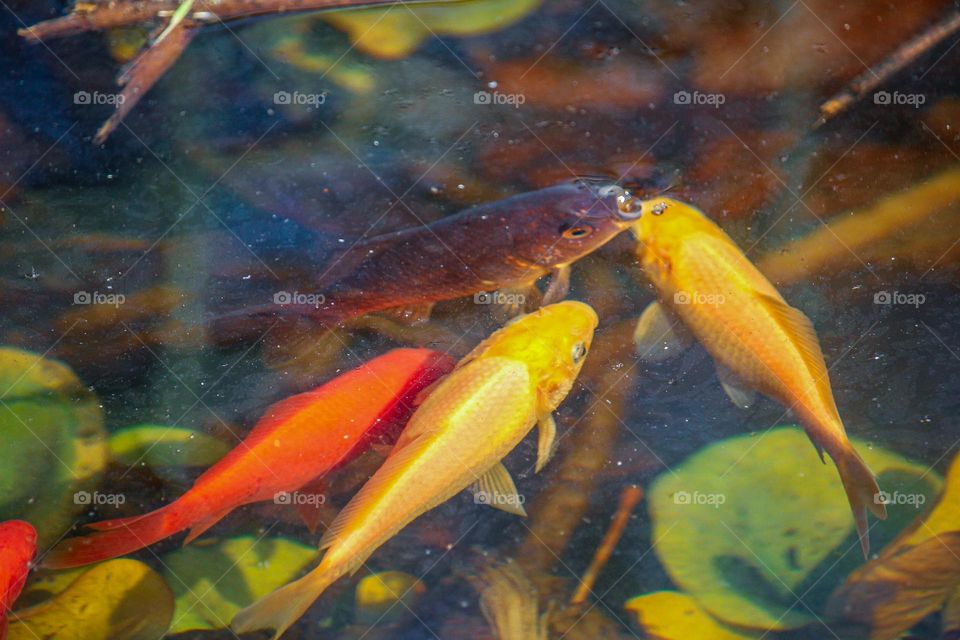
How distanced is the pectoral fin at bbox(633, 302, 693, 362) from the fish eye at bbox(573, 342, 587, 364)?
13.9 inches

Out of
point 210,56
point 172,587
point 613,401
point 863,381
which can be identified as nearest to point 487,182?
point 613,401

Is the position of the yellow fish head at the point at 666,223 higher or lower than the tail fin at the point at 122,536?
higher

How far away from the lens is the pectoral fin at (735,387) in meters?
3.17

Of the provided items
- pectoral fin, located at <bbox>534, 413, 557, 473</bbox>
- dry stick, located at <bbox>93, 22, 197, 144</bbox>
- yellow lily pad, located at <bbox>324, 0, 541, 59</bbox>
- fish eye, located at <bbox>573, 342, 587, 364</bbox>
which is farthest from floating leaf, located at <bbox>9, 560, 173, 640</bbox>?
yellow lily pad, located at <bbox>324, 0, 541, 59</bbox>

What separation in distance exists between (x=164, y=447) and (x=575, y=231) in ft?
7.97

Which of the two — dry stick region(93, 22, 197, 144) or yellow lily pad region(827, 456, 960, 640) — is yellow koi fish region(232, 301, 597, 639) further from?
dry stick region(93, 22, 197, 144)

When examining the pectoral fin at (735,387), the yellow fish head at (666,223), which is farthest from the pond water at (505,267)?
the pectoral fin at (735,387)

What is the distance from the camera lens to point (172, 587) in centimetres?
362

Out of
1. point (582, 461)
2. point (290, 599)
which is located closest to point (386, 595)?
point (290, 599)

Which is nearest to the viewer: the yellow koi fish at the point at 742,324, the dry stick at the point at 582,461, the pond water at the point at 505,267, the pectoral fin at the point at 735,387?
A: the yellow koi fish at the point at 742,324

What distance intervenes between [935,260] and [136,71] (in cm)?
430

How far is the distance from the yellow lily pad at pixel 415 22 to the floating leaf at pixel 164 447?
2237 millimetres

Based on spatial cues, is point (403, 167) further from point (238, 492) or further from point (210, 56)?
point (238, 492)

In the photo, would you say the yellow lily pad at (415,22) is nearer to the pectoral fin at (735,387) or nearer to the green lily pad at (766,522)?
the pectoral fin at (735,387)
